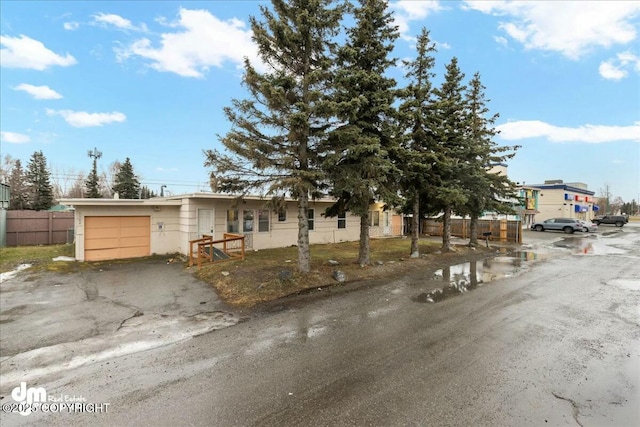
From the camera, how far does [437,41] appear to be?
12422 millimetres

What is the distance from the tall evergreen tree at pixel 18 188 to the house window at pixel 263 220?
35171 millimetres

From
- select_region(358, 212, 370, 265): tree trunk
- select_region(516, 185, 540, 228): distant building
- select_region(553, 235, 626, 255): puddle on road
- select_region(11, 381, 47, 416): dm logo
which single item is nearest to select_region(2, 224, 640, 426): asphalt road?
select_region(11, 381, 47, 416): dm logo

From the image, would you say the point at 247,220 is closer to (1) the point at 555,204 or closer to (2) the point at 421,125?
(2) the point at 421,125

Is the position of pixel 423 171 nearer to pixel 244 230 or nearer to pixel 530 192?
pixel 244 230

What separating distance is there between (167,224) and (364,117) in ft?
35.5

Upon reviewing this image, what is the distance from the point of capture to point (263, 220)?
1575 cm

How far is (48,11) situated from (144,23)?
3.23m

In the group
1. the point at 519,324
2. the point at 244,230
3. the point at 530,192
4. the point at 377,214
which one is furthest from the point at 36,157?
the point at 530,192

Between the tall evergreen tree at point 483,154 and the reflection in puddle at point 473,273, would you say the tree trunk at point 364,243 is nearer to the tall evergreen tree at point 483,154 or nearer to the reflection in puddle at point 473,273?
the reflection in puddle at point 473,273

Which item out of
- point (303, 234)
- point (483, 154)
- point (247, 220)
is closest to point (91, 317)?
point (303, 234)

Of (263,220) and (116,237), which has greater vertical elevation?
(263,220)

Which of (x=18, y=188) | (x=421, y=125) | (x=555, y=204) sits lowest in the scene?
(x=555, y=204)

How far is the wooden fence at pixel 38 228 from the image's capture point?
56.3 feet

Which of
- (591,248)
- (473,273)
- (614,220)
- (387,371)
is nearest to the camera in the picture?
(387,371)
